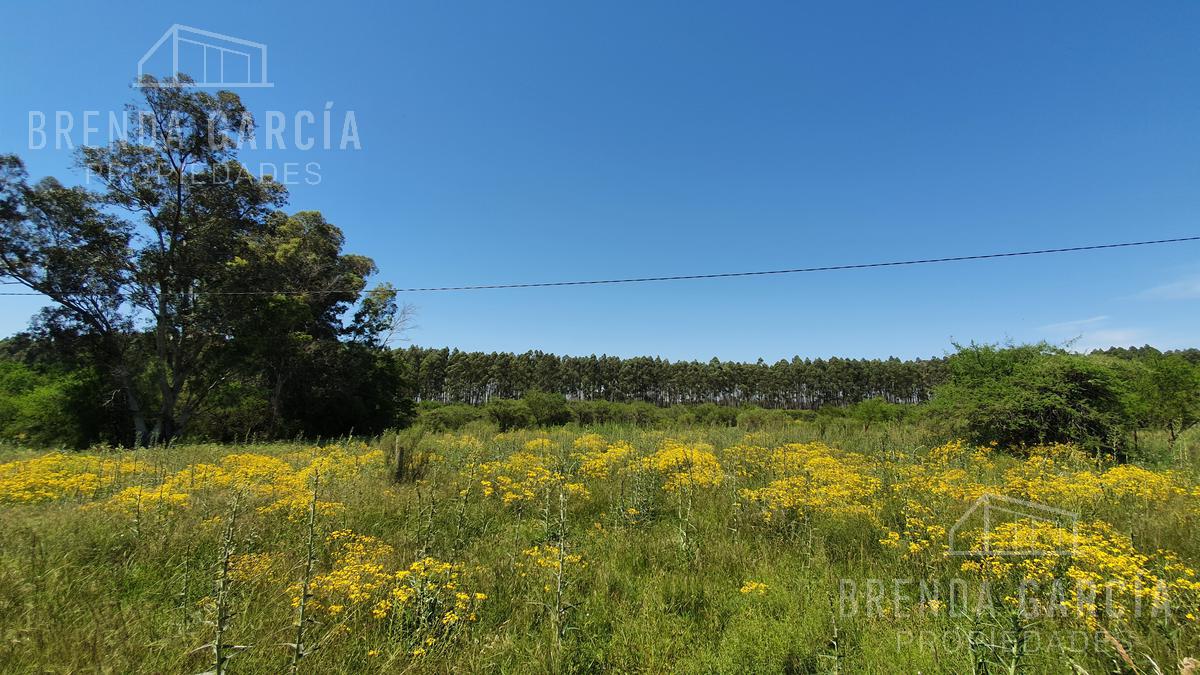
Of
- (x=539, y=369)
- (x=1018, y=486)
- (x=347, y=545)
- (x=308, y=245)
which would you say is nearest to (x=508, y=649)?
(x=347, y=545)

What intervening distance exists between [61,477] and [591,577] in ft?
25.5

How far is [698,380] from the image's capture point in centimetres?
7875

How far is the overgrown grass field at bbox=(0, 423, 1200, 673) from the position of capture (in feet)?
8.68

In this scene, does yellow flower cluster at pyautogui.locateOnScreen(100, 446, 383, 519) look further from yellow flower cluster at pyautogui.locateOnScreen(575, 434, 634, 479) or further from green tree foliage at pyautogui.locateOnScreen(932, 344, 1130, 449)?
green tree foliage at pyautogui.locateOnScreen(932, 344, 1130, 449)

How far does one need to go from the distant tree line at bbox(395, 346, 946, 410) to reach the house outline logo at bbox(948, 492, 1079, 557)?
224 ft

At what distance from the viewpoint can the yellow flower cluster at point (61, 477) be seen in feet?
16.6

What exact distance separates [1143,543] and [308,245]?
28.5 metres

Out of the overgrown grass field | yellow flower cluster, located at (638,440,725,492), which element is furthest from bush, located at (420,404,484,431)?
yellow flower cluster, located at (638,440,725,492)

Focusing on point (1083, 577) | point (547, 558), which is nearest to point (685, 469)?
point (547, 558)

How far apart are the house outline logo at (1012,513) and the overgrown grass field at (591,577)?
0.16 ft

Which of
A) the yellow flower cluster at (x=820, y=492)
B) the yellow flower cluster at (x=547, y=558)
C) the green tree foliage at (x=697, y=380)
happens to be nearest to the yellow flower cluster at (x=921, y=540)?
the yellow flower cluster at (x=820, y=492)

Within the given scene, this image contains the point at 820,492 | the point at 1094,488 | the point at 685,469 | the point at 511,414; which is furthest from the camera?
the point at 511,414

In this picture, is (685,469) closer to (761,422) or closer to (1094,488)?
(1094,488)

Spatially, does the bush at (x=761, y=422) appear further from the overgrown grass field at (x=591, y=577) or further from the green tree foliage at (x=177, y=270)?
the green tree foliage at (x=177, y=270)
